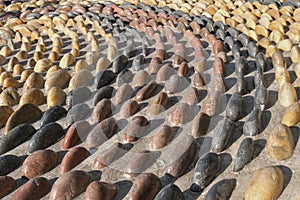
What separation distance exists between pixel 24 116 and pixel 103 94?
573 millimetres

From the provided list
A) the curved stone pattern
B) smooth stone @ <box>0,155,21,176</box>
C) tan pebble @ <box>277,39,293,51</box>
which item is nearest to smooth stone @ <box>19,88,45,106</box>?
the curved stone pattern

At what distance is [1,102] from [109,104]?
841 millimetres

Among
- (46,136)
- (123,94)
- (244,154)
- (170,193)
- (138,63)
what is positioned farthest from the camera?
(138,63)

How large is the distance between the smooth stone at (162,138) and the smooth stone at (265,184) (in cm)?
59

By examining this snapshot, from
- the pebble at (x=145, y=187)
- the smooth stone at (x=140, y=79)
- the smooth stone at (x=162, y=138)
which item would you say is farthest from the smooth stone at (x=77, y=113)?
the pebble at (x=145, y=187)

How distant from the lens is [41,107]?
3.04 m

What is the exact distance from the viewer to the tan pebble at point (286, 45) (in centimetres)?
348

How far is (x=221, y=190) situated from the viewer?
2.03 metres

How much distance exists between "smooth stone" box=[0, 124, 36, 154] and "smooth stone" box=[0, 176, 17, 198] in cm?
36

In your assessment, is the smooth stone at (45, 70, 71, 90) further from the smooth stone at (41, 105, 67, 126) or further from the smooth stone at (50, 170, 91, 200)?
the smooth stone at (50, 170, 91, 200)

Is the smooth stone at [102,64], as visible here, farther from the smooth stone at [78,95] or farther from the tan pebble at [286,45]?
the tan pebble at [286,45]

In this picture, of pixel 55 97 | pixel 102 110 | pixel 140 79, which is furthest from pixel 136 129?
pixel 55 97

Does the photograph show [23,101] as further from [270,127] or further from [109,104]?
[270,127]

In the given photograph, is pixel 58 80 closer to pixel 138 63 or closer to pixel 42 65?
pixel 42 65
